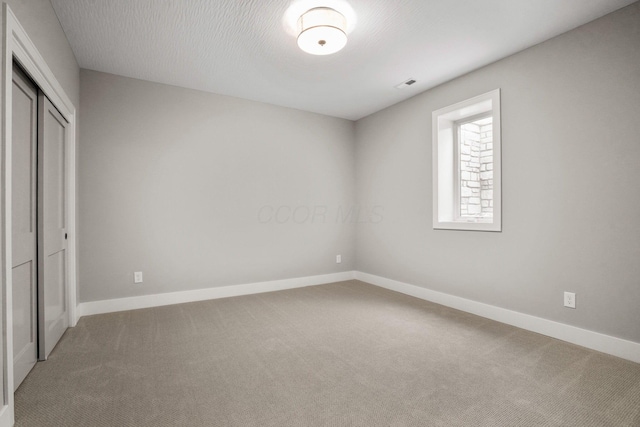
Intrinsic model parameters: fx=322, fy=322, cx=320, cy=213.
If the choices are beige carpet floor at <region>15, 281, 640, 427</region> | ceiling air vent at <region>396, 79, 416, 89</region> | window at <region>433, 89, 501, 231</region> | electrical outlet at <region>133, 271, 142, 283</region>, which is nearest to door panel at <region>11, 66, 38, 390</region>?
beige carpet floor at <region>15, 281, 640, 427</region>

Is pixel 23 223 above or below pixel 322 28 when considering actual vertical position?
below

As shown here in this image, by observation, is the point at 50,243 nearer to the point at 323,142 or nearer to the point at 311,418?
the point at 311,418

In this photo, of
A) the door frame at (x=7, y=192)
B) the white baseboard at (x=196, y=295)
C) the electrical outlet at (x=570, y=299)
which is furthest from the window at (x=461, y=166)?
the door frame at (x=7, y=192)

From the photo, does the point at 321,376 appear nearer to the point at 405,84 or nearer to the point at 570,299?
the point at 570,299

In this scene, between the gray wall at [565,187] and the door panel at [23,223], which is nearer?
the door panel at [23,223]

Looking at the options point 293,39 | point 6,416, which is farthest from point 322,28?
point 6,416

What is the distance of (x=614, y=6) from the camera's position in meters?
2.33

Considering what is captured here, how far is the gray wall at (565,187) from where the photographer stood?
2.34 metres

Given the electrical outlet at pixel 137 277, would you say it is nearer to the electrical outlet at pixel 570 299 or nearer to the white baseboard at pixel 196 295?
the white baseboard at pixel 196 295

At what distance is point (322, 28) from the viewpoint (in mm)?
2379

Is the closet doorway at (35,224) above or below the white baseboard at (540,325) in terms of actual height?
above

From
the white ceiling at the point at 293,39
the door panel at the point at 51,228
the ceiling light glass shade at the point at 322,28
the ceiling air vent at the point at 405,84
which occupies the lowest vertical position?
the door panel at the point at 51,228

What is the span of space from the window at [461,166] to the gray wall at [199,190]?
5.46 feet

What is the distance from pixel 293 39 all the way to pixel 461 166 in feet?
7.87
